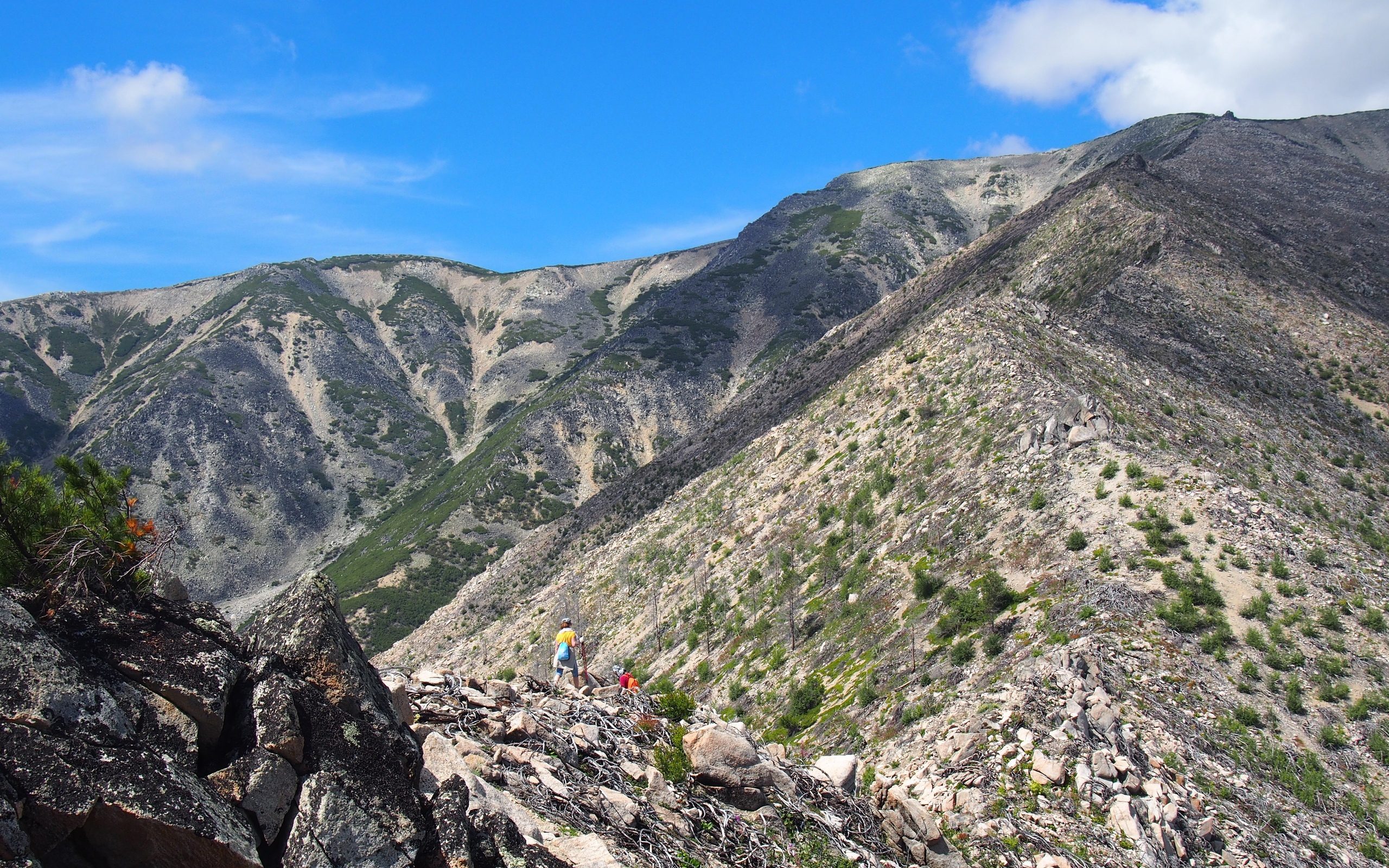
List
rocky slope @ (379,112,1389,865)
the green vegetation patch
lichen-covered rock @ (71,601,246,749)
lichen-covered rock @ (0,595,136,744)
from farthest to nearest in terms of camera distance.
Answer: the green vegetation patch < rocky slope @ (379,112,1389,865) < lichen-covered rock @ (71,601,246,749) < lichen-covered rock @ (0,595,136,744)

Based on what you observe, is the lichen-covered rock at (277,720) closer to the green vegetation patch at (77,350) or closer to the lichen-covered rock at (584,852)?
the lichen-covered rock at (584,852)

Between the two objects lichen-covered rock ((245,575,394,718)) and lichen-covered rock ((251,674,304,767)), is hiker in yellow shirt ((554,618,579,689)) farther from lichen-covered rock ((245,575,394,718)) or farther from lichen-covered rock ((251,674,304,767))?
lichen-covered rock ((251,674,304,767))

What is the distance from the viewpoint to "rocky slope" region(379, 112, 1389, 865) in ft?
52.1

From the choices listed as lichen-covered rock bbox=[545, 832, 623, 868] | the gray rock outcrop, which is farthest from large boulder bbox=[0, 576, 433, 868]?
the gray rock outcrop

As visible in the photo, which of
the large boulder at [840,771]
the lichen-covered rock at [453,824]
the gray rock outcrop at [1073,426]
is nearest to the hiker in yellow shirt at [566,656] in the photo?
the large boulder at [840,771]

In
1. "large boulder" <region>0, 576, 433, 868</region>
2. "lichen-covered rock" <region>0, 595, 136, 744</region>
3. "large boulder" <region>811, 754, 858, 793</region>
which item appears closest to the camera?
"large boulder" <region>0, 576, 433, 868</region>

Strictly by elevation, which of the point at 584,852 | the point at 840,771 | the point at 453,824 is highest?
the point at 453,824

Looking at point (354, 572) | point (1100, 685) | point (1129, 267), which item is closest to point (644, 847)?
point (1100, 685)

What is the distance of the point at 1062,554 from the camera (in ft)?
77.6

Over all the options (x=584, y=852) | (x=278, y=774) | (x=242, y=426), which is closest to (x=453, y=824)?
(x=278, y=774)

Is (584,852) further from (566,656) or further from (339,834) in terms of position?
(566,656)

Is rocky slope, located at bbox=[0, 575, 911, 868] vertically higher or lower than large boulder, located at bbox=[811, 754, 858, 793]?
higher

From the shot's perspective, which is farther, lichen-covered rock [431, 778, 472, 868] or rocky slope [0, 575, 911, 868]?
lichen-covered rock [431, 778, 472, 868]

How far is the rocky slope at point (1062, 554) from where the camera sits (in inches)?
625
